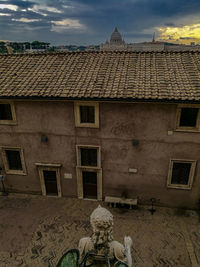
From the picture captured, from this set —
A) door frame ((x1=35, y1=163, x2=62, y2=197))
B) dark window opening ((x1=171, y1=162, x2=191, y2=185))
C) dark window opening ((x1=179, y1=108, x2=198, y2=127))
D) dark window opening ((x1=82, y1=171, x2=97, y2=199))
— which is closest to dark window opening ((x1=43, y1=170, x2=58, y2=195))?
door frame ((x1=35, y1=163, x2=62, y2=197))

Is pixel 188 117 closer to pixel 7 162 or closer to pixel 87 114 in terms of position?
pixel 87 114

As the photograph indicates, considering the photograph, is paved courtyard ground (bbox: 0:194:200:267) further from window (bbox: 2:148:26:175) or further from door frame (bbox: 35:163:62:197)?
window (bbox: 2:148:26:175)

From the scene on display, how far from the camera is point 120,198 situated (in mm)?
12406

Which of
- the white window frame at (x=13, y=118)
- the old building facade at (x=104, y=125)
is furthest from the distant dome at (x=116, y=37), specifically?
the white window frame at (x=13, y=118)

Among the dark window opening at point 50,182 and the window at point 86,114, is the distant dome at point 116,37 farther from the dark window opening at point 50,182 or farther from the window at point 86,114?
the dark window opening at point 50,182

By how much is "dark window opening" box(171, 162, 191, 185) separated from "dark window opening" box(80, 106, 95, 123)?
17.6 feet

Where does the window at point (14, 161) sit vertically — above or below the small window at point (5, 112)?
below

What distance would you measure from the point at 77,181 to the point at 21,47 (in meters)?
134

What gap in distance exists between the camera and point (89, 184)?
12930 mm

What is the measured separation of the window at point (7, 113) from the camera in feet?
38.0

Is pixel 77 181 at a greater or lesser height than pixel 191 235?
greater

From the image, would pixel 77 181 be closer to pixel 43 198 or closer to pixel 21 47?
pixel 43 198

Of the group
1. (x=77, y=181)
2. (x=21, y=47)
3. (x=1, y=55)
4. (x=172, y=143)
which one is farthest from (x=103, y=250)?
(x=21, y=47)

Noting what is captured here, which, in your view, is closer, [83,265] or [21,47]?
[83,265]
